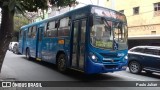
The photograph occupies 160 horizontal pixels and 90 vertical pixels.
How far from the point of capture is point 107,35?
32.5 feet

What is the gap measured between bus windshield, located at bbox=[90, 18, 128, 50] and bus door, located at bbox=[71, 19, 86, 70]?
0.55 m

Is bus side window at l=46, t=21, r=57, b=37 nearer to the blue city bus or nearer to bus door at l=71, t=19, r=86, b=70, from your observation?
the blue city bus

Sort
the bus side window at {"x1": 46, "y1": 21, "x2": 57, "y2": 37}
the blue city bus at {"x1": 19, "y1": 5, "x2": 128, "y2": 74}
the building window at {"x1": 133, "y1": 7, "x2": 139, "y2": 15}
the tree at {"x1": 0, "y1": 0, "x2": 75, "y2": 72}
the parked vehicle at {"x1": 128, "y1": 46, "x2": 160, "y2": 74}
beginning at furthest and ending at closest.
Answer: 1. the building window at {"x1": 133, "y1": 7, "x2": 139, "y2": 15}
2. the bus side window at {"x1": 46, "y1": 21, "x2": 57, "y2": 37}
3. the parked vehicle at {"x1": 128, "y1": 46, "x2": 160, "y2": 74}
4. the blue city bus at {"x1": 19, "y1": 5, "x2": 128, "y2": 74}
5. the tree at {"x1": 0, "y1": 0, "x2": 75, "y2": 72}

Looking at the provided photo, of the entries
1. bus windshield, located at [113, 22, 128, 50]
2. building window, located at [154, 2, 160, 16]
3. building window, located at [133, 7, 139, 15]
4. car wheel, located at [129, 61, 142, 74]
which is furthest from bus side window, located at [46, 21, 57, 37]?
building window, located at [133, 7, 139, 15]

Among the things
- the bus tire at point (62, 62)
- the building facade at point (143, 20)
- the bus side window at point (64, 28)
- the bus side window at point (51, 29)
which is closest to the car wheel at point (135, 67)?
the bus tire at point (62, 62)

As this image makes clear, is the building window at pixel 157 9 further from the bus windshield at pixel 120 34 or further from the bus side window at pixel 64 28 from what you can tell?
the bus side window at pixel 64 28

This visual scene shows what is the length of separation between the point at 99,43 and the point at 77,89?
2157mm

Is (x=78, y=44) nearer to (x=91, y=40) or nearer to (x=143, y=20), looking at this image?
(x=91, y=40)

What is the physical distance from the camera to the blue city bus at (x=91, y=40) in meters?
9.50

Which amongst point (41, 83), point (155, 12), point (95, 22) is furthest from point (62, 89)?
point (155, 12)

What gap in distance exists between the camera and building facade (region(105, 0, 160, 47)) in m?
24.3

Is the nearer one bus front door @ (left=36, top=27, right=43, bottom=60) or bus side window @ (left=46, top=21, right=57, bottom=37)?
bus side window @ (left=46, top=21, right=57, bottom=37)

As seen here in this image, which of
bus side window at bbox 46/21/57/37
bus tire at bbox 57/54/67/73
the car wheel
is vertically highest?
bus side window at bbox 46/21/57/37

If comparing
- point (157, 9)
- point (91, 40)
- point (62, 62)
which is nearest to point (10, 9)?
point (91, 40)
